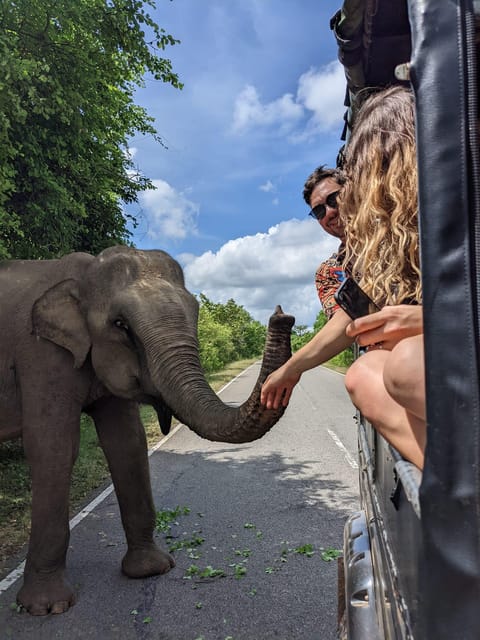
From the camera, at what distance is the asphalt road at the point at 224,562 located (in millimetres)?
3594

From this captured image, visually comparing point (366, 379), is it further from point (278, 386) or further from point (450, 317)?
point (278, 386)

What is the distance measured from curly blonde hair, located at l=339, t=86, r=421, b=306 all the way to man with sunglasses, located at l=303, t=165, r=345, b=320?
110 cm

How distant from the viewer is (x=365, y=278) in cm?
162

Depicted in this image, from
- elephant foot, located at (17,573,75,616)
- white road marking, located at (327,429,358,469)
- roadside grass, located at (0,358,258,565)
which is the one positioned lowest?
elephant foot, located at (17,573,75,616)

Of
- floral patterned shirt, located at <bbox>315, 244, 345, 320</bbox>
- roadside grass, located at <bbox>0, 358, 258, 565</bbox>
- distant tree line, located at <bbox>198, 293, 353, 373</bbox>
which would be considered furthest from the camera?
distant tree line, located at <bbox>198, 293, 353, 373</bbox>

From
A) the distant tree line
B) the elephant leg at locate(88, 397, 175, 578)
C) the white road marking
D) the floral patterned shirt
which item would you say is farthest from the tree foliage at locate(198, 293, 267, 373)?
the floral patterned shirt

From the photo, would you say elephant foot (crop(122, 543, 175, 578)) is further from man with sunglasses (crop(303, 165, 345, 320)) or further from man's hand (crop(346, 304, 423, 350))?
man's hand (crop(346, 304, 423, 350))

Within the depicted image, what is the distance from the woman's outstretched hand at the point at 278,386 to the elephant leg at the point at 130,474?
2354mm

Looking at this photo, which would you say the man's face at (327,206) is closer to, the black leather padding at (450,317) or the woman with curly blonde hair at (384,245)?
the woman with curly blonde hair at (384,245)

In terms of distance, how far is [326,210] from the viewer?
3023 millimetres

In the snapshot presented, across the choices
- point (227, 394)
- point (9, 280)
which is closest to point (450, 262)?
point (9, 280)

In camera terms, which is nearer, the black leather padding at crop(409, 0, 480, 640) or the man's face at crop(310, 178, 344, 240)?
the black leather padding at crop(409, 0, 480, 640)

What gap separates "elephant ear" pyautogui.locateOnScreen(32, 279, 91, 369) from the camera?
13.8 ft

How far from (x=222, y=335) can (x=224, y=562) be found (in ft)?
130
